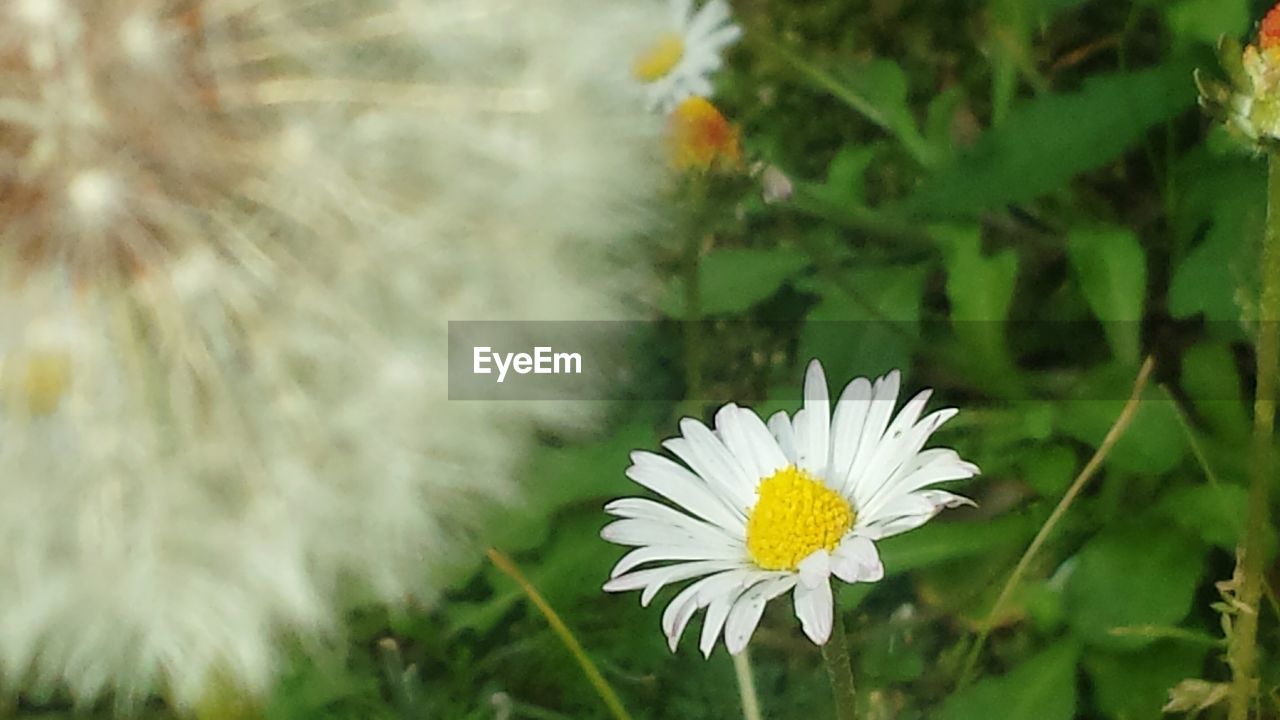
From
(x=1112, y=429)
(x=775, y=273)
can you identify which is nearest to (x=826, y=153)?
(x=775, y=273)

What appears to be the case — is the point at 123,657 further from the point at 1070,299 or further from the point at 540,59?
the point at 1070,299

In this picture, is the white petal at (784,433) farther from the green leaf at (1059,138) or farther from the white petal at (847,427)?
the green leaf at (1059,138)

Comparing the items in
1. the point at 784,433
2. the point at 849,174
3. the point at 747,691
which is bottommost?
the point at 747,691

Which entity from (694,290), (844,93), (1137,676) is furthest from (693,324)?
(1137,676)

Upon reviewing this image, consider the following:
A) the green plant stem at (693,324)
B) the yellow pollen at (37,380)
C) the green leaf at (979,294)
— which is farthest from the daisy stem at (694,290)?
the yellow pollen at (37,380)

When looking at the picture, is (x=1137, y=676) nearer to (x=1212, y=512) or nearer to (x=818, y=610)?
(x=1212, y=512)

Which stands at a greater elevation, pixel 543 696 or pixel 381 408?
Result: pixel 381 408
